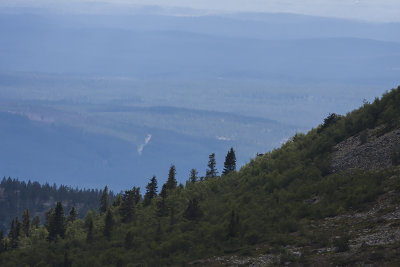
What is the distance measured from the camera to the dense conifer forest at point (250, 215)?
2673 cm

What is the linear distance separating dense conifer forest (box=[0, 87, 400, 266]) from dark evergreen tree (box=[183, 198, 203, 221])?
5cm

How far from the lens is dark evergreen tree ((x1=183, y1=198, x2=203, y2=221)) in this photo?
34156mm

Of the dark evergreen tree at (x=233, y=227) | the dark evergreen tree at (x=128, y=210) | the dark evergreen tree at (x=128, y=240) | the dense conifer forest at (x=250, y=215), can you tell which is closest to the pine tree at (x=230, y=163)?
the dense conifer forest at (x=250, y=215)

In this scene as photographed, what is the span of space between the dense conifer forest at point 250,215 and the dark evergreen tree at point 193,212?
5cm

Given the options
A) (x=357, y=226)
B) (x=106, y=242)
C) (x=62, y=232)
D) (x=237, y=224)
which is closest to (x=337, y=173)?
(x=237, y=224)

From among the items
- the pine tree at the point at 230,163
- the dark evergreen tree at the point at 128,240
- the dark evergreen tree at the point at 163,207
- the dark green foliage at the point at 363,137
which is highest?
the pine tree at the point at 230,163

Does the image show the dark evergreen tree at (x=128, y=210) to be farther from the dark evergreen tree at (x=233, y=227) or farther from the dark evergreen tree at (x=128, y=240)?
the dark evergreen tree at (x=233, y=227)

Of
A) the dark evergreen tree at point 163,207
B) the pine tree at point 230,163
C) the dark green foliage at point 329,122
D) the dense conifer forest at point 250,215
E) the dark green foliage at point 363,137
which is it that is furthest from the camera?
the pine tree at point 230,163

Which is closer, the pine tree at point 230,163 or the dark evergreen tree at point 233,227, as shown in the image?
the dark evergreen tree at point 233,227

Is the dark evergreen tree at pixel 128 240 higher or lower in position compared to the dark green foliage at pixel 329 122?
lower

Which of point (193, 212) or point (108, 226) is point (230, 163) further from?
point (193, 212)

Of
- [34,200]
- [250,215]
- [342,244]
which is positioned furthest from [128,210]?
[34,200]

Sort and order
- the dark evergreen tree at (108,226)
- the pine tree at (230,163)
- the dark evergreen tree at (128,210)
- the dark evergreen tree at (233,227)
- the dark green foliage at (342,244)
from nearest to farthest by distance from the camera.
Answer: the dark green foliage at (342,244)
the dark evergreen tree at (233,227)
the dark evergreen tree at (108,226)
the dark evergreen tree at (128,210)
the pine tree at (230,163)

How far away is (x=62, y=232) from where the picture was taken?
4084 centimetres
